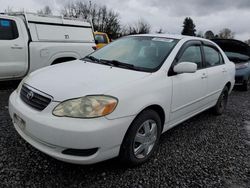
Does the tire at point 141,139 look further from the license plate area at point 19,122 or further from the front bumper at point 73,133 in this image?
the license plate area at point 19,122

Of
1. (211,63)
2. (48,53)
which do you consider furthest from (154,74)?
(48,53)

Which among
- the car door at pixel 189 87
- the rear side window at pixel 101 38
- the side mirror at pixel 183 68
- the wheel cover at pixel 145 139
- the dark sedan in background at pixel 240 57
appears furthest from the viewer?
the rear side window at pixel 101 38

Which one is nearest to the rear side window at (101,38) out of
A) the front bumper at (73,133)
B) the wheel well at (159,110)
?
the wheel well at (159,110)

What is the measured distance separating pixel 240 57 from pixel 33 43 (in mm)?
6818

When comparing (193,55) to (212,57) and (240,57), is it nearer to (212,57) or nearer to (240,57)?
(212,57)

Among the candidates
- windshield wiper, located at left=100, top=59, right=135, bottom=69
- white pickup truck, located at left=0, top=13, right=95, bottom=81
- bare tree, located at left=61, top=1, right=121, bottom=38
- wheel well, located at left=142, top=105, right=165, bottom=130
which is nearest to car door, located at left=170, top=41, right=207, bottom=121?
wheel well, located at left=142, top=105, right=165, bottom=130

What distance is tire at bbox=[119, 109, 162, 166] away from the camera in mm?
2336

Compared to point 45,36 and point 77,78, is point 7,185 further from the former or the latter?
point 45,36

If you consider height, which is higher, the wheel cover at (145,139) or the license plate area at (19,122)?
the license plate area at (19,122)

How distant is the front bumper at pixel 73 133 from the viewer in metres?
1.99

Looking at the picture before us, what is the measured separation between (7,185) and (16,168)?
28 cm

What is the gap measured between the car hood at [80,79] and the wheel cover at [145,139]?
1.87 feet

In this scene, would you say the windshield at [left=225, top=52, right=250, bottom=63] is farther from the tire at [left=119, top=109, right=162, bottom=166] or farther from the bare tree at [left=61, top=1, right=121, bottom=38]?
the bare tree at [left=61, top=1, right=121, bottom=38]

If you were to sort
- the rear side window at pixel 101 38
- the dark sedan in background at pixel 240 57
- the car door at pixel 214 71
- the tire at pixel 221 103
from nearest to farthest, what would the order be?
the car door at pixel 214 71 → the tire at pixel 221 103 → the dark sedan in background at pixel 240 57 → the rear side window at pixel 101 38
